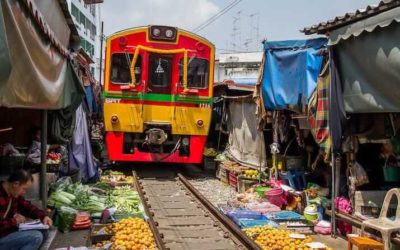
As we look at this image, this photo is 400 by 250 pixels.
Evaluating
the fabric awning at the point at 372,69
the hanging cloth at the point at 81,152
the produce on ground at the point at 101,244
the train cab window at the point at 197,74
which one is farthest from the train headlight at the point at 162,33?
the produce on ground at the point at 101,244

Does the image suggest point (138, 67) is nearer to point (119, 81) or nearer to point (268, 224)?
point (119, 81)

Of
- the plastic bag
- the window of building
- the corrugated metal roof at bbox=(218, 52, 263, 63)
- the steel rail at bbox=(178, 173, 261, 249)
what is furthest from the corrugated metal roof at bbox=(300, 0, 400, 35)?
the window of building

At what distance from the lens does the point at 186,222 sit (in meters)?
8.57

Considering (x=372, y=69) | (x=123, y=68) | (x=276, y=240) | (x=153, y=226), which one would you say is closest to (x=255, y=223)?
(x=276, y=240)

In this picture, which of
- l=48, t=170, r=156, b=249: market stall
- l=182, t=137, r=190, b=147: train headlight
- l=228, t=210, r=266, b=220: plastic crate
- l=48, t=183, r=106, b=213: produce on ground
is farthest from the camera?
l=182, t=137, r=190, b=147: train headlight

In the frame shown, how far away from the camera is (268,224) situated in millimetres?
7672

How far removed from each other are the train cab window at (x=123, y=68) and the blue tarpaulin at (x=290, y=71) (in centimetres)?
392

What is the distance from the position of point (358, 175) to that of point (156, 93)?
6.78 metres

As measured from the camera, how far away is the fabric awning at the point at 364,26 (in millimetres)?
5518

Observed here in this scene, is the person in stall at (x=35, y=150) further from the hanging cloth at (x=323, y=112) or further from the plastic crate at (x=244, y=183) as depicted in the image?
the hanging cloth at (x=323, y=112)

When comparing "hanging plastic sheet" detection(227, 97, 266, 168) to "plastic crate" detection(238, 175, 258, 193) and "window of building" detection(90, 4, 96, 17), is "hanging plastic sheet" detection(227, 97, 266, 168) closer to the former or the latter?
"plastic crate" detection(238, 175, 258, 193)

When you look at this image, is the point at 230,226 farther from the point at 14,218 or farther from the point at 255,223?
the point at 14,218

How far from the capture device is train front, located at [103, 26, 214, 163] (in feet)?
41.5

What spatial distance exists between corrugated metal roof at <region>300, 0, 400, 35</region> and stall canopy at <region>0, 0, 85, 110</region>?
3596 millimetres
